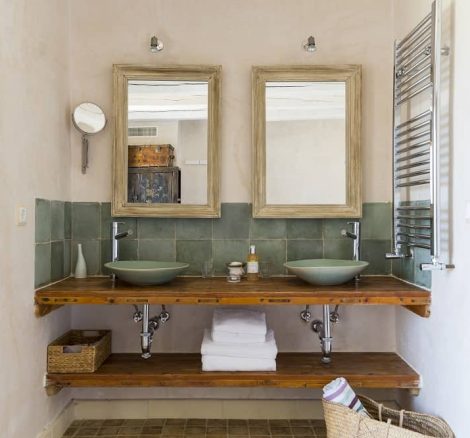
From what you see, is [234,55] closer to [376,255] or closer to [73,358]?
[376,255]

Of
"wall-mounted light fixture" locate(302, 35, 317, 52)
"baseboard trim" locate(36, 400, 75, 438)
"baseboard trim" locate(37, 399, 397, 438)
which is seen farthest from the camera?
"baseboard trim" locate(37, 399, 397, 438)

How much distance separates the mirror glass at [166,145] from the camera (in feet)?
8.70

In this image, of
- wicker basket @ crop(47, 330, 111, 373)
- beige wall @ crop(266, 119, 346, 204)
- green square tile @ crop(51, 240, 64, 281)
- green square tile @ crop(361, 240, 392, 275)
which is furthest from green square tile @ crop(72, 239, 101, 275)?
green square tile @ crop(361, 240, 392, 275)

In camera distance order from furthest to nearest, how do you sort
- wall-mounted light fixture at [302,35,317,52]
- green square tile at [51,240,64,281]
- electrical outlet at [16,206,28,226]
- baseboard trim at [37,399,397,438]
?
1. baseboard trim at [37,399,397,438]
2. wall-mounted light fixture at [302,35,317,52]
3. green square tile at [51,240,64,281]
4. electrical outlet at [16,206,28,226]

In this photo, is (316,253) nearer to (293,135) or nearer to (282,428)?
(293,135)

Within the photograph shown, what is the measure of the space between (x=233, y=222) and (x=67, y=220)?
997 millimetres

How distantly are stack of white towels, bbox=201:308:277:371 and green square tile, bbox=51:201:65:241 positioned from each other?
1025 mm

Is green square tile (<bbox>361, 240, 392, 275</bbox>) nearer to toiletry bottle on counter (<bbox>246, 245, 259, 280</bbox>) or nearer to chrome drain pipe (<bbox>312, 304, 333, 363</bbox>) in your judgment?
chrome drain pipe (<bbox>312, 304, 333, 363</bbox>)

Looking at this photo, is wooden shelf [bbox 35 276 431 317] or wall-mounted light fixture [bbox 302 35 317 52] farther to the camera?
wall-mounted light fixture [bbox 302 35 317 52]

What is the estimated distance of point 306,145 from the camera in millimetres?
2658

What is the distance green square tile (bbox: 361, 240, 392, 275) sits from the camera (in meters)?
2.69

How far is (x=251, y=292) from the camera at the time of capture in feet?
7.22

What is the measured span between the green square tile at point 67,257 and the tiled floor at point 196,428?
91cm

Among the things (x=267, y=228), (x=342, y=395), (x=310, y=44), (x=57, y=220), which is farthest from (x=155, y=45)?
(x=342, y=395)
